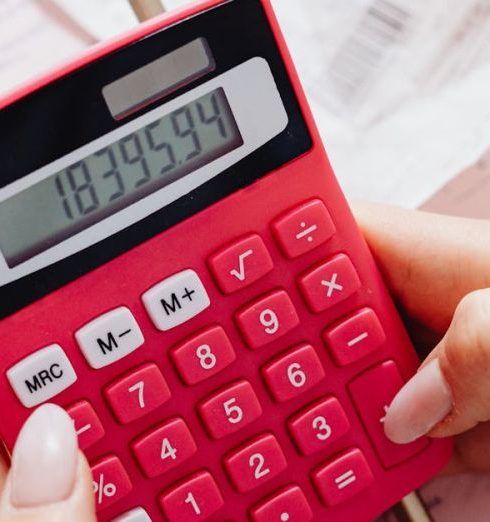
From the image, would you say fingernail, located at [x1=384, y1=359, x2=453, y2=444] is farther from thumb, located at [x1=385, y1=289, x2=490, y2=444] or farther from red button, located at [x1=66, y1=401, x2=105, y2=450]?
red button, located at [x1=66, y1=401, x2=105, y2=450]

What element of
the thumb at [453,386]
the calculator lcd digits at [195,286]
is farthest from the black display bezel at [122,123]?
the thumb at [453,386]

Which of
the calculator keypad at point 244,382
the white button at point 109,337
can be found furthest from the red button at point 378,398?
the white button at point 109,337

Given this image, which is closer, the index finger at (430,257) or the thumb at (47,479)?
the thumb at (47,479)

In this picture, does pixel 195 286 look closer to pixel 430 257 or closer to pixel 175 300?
pixel 175 300

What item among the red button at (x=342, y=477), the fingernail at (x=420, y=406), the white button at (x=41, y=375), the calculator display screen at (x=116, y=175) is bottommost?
the red button at (x=342, y=477)

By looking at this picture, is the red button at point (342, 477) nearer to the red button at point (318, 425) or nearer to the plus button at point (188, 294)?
the red button at point (318, 425)

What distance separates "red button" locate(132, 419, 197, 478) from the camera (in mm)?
360

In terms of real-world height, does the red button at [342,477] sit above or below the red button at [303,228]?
below

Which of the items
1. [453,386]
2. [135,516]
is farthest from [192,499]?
[453,386]

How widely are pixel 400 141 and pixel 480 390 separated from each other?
0.68 ft

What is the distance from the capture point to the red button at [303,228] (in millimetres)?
→ 359

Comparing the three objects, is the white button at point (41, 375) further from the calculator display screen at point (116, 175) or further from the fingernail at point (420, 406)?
the fingernail at point (420, 406)

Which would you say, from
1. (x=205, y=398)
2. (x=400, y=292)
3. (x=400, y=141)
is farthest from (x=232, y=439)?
(x=400, y=141)

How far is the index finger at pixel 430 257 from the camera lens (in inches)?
16.3
